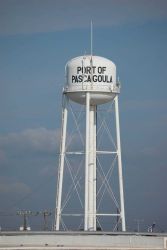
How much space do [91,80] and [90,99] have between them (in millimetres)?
1863

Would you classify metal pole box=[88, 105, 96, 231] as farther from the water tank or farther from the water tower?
the water tank

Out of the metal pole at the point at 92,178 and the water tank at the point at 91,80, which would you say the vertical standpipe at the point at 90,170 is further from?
the water tank at the point at 91,80

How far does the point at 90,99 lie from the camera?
95.4m

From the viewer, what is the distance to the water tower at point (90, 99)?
94.4 m

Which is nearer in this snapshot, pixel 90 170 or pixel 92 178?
pixel 90 170

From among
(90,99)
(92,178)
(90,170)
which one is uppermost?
(90,99)

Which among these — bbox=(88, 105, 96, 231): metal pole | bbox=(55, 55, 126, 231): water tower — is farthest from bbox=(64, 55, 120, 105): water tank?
bbox=(88, 105, 96, 231): metal pole

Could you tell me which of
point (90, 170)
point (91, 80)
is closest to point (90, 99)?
point (91, 80)

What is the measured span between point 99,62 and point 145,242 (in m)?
19.1

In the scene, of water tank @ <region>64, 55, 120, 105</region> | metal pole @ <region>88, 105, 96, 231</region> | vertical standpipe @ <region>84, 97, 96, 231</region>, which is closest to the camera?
vertical standpipe @ <region>84, 97, 96, 231</region>

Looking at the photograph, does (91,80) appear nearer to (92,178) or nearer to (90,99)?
(90,99)

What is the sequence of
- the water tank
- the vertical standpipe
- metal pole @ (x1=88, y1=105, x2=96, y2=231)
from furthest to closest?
1. the water tank
2. metal pole @ (x1=88, y1=105, x2=96, y2=231)
3. the vertical standpipe

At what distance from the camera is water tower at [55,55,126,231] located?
310ft

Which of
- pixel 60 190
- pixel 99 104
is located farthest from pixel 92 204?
pixel 99 104
